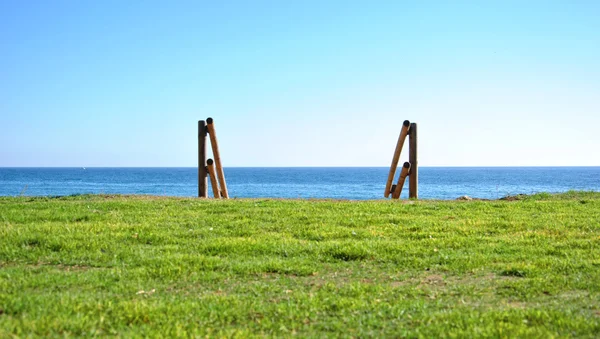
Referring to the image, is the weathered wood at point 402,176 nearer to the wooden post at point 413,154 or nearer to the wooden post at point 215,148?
the wooden post at point 413,154

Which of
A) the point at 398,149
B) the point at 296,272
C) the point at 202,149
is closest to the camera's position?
the point at 296,272

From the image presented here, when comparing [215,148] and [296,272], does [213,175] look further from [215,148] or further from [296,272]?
[296,272]

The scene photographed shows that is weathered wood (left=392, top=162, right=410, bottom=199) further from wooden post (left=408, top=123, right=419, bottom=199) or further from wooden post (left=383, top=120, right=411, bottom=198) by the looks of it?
wooden post (left=383, top=120, right=411, bottom=198)

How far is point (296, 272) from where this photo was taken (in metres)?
9.93

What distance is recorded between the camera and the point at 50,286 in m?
8.76

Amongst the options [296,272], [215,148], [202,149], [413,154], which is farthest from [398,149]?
[296,272]

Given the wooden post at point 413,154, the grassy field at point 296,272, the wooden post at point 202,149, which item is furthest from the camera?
the wooden post at point 413,154

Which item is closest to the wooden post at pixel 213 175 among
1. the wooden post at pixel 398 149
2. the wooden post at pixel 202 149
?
the wooden post at pixel 202 149

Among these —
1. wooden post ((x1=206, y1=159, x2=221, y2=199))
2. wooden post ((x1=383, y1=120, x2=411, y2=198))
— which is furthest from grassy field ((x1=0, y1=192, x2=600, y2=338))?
wooden post ((x1=383, y1=120, x2=411, y2=198))

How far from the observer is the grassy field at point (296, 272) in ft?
23.5

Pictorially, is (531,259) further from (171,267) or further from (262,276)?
(171,267)

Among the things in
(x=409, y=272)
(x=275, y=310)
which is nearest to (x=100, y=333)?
(x=275, y=310)

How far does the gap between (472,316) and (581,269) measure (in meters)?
3.80

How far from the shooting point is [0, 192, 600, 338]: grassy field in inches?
281
